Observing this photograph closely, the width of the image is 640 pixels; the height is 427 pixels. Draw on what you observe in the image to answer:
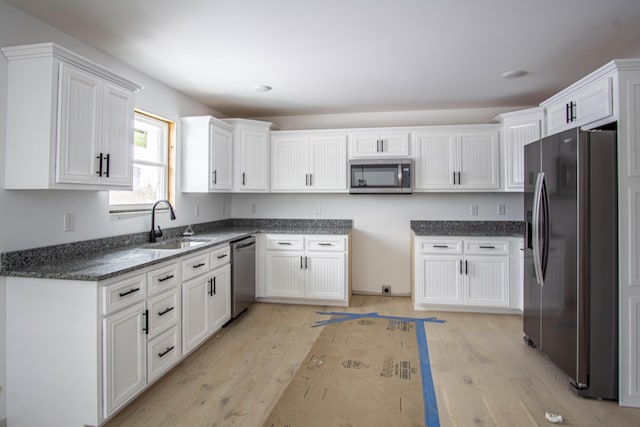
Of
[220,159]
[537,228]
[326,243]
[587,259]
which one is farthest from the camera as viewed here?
[326,243]

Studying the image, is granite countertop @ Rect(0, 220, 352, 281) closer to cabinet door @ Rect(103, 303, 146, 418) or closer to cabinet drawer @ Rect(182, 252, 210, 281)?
cabinet drawer @ Rect(182, 252, 210, 281)

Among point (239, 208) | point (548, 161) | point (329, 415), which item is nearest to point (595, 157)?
point (548, 161)

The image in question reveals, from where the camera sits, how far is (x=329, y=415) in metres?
2.07

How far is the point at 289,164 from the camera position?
4449 millimetres

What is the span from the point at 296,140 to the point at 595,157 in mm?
3104

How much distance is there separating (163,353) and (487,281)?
10.8ft

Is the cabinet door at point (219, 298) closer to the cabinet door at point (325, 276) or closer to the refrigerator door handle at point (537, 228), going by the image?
the cabinet door at point (325, 276)

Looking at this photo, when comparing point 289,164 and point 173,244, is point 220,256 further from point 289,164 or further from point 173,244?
point 289,164

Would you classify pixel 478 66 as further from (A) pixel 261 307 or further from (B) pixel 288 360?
(A) pixel 261 307

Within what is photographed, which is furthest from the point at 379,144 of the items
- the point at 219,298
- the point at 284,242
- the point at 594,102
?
the point at 219,298

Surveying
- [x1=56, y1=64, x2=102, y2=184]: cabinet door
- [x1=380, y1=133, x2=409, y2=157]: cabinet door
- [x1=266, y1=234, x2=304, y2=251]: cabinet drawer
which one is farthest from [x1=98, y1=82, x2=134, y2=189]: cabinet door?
[x1=380, y1=133, x2=409, y2=157]: cabinet door

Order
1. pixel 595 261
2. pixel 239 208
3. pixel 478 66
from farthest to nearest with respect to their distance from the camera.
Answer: pixel 239 208
pixel 478 66
pixel 595 261

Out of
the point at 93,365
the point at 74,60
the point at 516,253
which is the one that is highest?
the point at 74,60

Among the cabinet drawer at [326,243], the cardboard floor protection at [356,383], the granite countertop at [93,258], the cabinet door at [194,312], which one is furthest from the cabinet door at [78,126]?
the cabinet drawer at [326,243]
